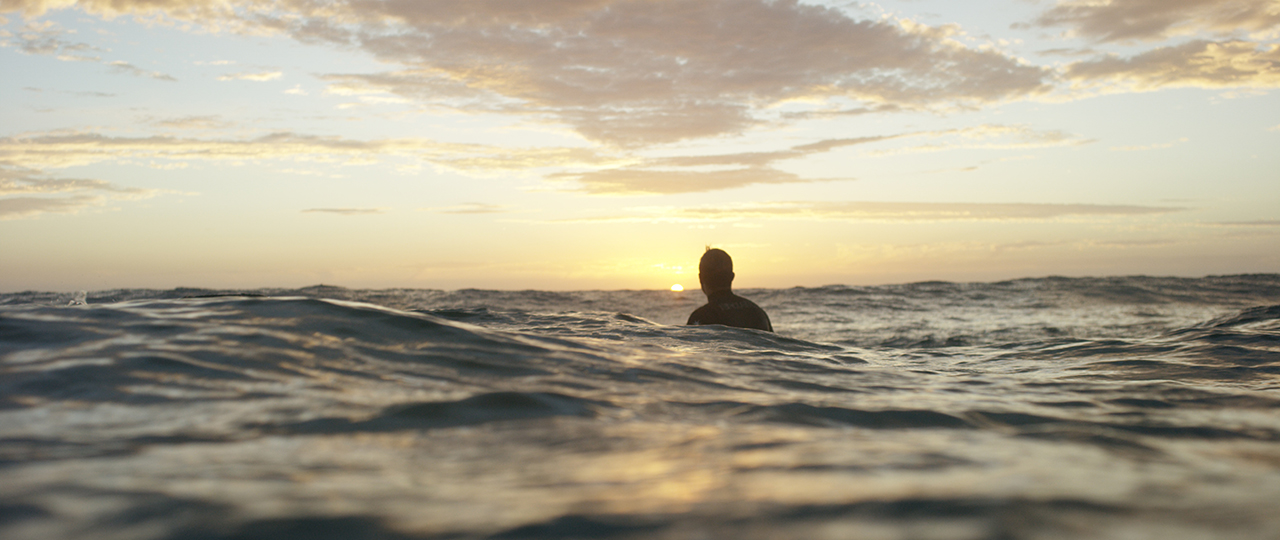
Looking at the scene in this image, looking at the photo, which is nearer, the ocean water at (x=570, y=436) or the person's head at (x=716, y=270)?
the ocean water at (x=570, y=436)

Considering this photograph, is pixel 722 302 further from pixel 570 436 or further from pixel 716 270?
pixel 570 436

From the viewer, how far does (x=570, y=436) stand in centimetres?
224

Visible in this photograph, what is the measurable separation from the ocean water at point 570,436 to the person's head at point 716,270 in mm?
2128

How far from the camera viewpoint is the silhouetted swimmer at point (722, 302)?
6.92 meters

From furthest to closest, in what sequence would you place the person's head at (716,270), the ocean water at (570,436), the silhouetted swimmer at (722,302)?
1. the person's head at (716,270)
2. the silhouetted swimmer at (722,302)
3. the ocean water at (570,436)

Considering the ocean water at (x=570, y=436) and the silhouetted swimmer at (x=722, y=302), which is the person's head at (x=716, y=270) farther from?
the ocean water at (x=570, y=436)

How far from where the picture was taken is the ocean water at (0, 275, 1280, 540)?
1.43 meters

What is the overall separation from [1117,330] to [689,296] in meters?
13.9

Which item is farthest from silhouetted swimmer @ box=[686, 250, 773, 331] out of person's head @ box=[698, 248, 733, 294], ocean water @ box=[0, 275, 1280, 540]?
ocean water @ box=[0, 275, 1280, 540]

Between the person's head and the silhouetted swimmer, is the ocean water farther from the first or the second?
the person's head

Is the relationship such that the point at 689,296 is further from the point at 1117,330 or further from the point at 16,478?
the point at 16,478

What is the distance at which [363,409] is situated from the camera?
2.50m

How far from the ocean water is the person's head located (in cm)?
213

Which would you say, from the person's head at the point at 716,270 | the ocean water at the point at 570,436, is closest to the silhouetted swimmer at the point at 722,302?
the person's head at the point at 716,270
